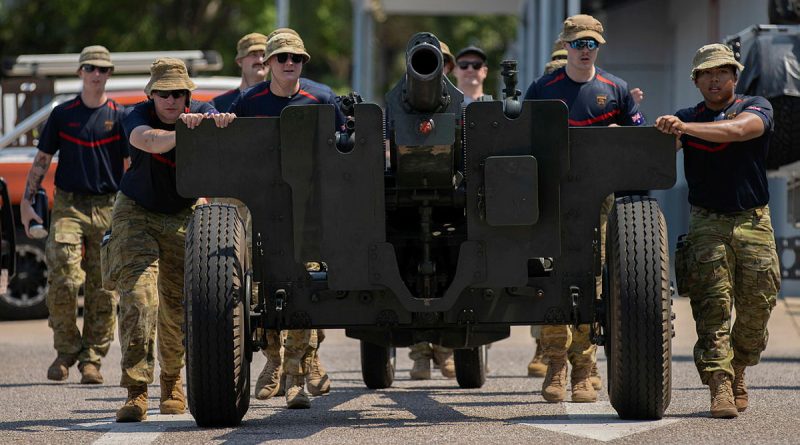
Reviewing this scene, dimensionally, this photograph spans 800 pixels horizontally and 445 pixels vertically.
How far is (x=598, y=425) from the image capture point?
779cm

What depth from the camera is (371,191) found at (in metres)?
7.68

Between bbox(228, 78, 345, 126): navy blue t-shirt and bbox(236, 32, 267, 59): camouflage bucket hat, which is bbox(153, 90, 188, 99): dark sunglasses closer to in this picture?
bbox(228, 78, 345, 126): navy blue t-shirt

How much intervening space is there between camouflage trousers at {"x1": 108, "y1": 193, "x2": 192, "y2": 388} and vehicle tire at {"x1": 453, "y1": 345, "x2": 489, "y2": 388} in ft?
6.19

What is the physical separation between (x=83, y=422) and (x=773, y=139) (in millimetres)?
5005

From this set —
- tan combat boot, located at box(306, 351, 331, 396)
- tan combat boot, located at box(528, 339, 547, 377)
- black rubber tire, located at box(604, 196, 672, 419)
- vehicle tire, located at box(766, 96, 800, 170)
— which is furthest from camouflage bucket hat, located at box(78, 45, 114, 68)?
black rubber tire, located at box(604, 196, 672, 419)

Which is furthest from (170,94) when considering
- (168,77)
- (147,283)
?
(147,283)

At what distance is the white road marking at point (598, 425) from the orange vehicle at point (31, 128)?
6.83m

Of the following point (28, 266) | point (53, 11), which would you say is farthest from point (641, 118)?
point (53, 11)

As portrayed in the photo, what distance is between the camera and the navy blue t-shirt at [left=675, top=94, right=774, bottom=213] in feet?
27.6

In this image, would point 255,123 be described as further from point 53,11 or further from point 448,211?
point 53,11

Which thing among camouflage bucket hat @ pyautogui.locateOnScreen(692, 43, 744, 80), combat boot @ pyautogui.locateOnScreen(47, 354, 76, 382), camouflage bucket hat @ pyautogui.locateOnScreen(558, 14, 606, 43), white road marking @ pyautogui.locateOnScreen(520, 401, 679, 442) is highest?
camouflage bucket hat @ pyautogui.locateOnScreen(558, 14, 606, 43)

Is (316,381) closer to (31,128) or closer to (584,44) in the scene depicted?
(584,44)

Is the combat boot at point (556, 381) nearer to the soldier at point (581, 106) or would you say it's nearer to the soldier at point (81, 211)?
the soldier at point (581, 106)

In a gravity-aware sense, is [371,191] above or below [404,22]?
below
